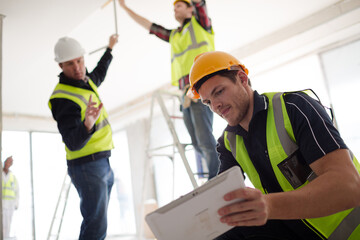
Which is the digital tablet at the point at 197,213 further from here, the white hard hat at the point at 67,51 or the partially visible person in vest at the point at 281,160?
the white hard hat at the point at 67,51

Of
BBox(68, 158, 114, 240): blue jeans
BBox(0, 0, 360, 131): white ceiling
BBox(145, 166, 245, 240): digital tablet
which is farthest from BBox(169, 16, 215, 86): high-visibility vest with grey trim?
BBox(145, 166, 245, 240): digital tablet

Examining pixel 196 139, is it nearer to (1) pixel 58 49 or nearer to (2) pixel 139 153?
(1) pixel 58 49

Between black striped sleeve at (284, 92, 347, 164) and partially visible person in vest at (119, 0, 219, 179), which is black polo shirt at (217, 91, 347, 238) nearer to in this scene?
black striped sleeve at (284, 92, 347, 164)

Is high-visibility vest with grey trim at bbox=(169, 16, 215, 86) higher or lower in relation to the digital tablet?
higher

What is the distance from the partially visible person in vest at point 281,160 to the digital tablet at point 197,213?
0.03 meters

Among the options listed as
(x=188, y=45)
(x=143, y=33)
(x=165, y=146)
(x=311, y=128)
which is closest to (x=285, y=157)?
(x=311, y=128)

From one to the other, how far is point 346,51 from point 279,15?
4.04 ft

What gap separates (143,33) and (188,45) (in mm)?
1996

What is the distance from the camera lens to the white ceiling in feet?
9.95

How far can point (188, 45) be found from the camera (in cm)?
238

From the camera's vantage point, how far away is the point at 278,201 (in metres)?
0.83

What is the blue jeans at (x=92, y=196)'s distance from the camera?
1860 mm

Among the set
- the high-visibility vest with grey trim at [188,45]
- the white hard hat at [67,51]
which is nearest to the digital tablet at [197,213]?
the high-visibility vest with grey trim at [188,45]

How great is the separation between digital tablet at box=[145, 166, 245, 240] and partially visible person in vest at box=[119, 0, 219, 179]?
4.20ft
